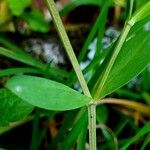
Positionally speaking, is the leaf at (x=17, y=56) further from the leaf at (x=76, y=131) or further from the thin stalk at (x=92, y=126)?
the thin stalk at (x=92, y=126)

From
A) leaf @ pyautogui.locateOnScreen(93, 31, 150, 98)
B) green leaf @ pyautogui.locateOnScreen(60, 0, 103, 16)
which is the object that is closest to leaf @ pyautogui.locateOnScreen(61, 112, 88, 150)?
leaf @ pyautogui.locateOnScreen(93, 31, 150, 98)

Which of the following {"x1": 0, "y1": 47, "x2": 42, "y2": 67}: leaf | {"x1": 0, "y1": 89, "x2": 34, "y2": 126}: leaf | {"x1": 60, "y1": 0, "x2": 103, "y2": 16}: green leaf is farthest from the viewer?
{"x1": 60, "y1": 0, "x2": 103, "y2": 16}: green leaf

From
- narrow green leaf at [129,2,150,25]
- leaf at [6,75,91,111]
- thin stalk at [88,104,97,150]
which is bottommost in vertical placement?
thin stalk at [88,104,97,150]

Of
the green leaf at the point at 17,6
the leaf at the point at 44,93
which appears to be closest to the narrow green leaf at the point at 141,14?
the leaf at the point at 44,93

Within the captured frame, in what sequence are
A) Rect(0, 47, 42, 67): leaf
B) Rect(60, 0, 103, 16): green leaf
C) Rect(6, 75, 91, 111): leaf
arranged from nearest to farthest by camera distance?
1. Rect(6, 75, 91, 111): leaf
2. Rect(0, 47, 42, 67): leaf
3. Rect(60, 0, 103, 16): green leaf

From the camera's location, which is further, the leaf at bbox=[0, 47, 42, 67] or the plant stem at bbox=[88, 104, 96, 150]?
the leaf at bbox=[0, 47, 42, 67]

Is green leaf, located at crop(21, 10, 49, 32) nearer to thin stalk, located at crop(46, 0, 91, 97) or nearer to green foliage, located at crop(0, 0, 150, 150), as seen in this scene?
green foliage, located at crop(0, 0, 150, 150)

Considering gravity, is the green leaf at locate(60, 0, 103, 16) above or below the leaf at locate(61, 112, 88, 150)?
above
